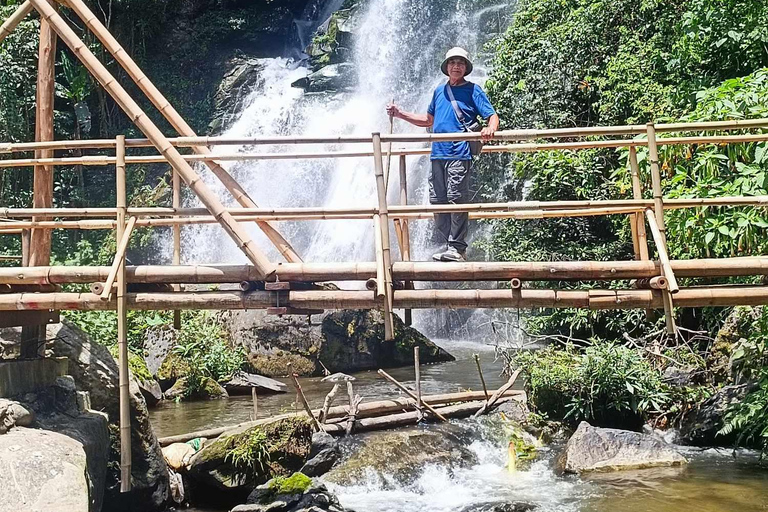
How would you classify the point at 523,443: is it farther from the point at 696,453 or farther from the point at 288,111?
the point at 288,111

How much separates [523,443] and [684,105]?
14.5ft

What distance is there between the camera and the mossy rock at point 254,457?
6715 millimetres

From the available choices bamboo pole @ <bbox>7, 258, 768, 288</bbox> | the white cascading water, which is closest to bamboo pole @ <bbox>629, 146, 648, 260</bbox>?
bamboo pole @ <bbox>7, 258, 768, 288</bbox>

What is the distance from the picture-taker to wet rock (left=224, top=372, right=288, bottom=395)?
447 inches

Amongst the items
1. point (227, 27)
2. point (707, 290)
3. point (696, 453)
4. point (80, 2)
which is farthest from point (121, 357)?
point (227, 27)

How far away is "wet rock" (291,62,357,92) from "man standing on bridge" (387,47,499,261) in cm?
1538

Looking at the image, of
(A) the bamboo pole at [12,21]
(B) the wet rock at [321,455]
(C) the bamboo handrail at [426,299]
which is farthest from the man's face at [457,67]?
(B) the wet rock at [321,455]

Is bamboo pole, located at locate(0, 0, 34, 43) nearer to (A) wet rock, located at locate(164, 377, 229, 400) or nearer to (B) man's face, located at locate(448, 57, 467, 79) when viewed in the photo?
(B) man's face, located at locate(448, 57, 467, 79)

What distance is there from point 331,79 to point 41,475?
1791 cm

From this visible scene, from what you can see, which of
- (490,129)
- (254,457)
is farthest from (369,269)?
(254,457)

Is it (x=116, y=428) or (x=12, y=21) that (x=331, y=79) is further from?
(x=116, y=428)

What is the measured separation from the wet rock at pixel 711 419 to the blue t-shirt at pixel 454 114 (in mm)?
3897

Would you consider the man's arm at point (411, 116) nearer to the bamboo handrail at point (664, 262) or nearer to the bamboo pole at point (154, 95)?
the bamboo pole at point (154, 95)

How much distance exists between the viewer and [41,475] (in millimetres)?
4383
